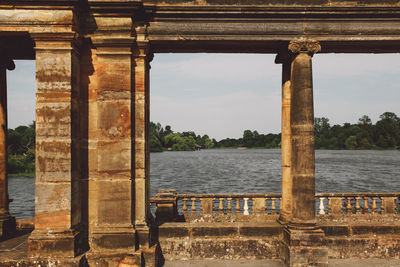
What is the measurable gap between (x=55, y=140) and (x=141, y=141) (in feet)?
5.39

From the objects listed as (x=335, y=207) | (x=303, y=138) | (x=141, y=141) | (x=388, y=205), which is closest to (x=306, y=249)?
(x=303, y=138)

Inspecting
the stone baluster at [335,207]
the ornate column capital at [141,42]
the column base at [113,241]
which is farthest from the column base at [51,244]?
the stone baluster at [335,207]

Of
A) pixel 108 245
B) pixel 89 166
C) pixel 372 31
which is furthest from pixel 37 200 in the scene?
pixel 372 31

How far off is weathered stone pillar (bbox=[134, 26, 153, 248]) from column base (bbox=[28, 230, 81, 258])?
1273 millimetres

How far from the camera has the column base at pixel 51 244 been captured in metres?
5.88

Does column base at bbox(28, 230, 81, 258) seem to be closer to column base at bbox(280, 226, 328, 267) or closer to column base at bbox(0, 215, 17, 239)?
column base at bbox(0, 215, 17, 239)

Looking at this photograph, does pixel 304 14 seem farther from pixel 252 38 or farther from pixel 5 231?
pixel 5 231

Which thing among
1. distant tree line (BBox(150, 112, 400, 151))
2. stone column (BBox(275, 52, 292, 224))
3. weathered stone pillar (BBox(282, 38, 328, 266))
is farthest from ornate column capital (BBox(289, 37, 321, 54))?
distant tree line (BBox(150, 112, 400, 151))

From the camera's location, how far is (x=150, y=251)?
249 inches

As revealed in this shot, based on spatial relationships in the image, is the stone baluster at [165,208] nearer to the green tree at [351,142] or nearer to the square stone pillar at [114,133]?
the square stone pillar at [114,133]

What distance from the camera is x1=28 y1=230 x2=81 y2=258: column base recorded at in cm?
588

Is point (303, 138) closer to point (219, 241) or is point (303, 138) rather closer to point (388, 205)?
point (219, 241)

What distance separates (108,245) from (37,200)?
1.61 metres

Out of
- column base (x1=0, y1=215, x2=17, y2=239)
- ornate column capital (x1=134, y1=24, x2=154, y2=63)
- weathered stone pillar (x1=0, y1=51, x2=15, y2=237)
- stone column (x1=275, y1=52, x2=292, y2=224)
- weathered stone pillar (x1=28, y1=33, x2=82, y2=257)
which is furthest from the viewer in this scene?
weathered stone pillar (x1=0, y1=51, x2=15, y2=237)
